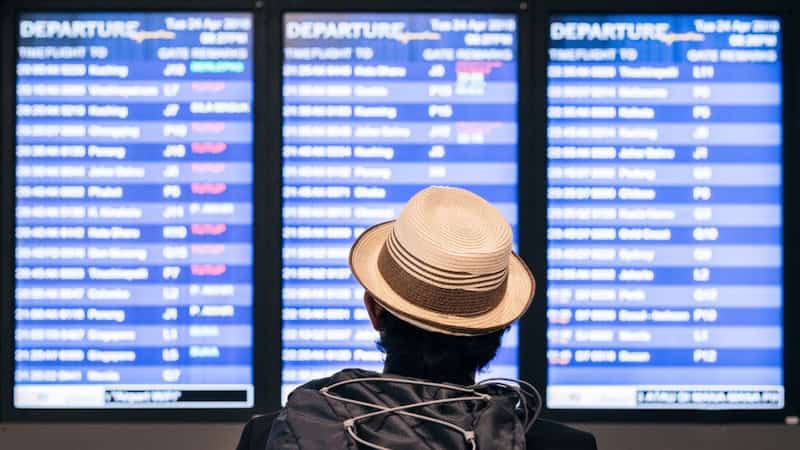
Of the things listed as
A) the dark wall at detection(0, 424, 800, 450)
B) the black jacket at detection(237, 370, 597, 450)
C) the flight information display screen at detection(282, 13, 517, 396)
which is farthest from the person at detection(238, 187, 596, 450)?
the dark wall at detection(0, 424, 800, 450)

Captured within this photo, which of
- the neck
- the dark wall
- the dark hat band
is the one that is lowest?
the dark wall

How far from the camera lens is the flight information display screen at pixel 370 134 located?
3.32 m

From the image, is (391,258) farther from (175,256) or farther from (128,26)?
(128,26)

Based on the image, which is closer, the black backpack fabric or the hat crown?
the black backpack fabric

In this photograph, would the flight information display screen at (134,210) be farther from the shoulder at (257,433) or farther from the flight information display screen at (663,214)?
the shoulder at (257,433)

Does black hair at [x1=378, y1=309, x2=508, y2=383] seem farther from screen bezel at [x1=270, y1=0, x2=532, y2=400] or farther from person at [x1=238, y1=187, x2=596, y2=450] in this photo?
screen bezel at [x1=270, y1=0, x2=532, y2=400]

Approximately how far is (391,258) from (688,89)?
1949 millimetres

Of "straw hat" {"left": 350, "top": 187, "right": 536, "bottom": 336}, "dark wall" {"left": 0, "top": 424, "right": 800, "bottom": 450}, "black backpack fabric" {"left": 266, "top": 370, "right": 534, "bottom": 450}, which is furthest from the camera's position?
"dark wall" {"left": 0, "top": 424, "right": 800, "bottom": 450}

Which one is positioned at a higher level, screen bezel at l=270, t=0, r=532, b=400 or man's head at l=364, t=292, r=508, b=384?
screen bezel at l=270, t=0, r=532, b=400

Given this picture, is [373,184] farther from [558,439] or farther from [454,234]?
[558,439]

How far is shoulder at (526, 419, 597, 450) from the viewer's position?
1694 mm

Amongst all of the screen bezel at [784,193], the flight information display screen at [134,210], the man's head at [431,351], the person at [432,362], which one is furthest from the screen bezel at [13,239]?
the man's head at [431,351]

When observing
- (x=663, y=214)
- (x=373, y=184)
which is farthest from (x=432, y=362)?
(x=663, y=214)

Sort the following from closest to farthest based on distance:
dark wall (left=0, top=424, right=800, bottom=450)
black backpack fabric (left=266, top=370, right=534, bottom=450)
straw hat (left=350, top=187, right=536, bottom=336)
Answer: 1. black backpack fabric (left=266, top=370, right=534, bottom=450)
2. straw hat (left=350, top=187, right=536, bottom=336)
3. dark wall (left=0, top=424, right=800, bottom=450)
